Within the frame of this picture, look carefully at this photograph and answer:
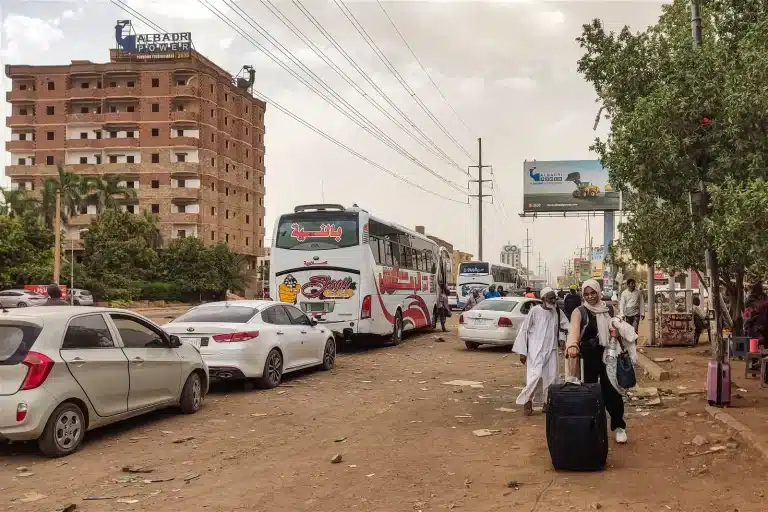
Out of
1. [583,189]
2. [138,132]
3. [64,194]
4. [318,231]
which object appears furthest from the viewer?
[138,132]

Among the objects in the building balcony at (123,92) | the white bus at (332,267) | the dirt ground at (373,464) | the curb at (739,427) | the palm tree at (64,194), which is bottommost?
the dirt ground at (373,464)

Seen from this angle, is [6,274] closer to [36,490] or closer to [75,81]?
[75,81]

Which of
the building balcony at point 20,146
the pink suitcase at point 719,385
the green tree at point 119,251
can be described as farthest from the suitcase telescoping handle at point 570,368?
the building balcony at point 20,146

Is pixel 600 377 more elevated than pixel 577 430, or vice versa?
pixel 600 377

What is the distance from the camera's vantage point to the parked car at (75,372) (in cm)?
702

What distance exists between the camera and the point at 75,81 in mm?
74000

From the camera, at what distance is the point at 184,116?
7106 cm

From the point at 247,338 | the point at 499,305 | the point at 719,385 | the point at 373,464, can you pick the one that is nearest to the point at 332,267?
the point at 499,305

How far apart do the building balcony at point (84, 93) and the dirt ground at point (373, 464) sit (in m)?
69.5

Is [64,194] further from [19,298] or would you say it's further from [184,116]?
[19,298]

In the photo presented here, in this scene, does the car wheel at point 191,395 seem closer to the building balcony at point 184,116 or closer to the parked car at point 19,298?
the parked car at point 19,298

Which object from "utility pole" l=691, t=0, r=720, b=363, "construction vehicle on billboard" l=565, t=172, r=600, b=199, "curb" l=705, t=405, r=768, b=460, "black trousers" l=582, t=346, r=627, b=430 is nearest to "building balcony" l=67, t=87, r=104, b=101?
"construction vehicle on billboard" l=565, t=172, r=600, b=199

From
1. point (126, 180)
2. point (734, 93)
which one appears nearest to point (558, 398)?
point (734, 93)

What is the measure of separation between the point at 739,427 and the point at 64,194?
5981cm
